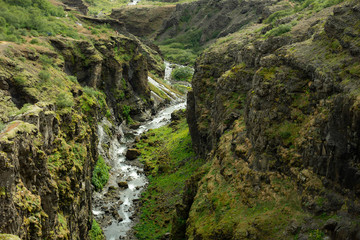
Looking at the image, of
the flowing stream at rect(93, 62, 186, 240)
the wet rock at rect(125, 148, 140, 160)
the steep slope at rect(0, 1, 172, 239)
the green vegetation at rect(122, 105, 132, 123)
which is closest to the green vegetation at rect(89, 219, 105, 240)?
the steep slope at rect(0, 1, 172, 239)

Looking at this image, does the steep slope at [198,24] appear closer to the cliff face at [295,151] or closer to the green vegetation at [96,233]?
A: the cliff face at [295,151]

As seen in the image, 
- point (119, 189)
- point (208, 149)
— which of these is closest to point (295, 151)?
point (208, 149)

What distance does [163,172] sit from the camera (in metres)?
Answer: 49.6

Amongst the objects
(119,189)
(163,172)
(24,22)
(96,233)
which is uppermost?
(24,22)

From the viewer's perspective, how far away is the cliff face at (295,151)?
1683 centimetres

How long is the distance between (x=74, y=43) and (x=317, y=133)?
2035 inches

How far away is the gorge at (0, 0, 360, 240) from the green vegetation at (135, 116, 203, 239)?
0.83ft

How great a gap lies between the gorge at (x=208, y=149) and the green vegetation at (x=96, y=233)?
0.56 feet

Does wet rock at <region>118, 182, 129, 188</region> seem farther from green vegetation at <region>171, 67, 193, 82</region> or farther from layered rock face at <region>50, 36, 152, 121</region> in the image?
green vegetation at <region>171, 67, 193, 82</region>

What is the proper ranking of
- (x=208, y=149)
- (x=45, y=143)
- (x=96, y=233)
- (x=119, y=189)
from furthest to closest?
(x=119, y=189)
(x=208, y=149)
(x=96, y=233)
(x=45, y=143)

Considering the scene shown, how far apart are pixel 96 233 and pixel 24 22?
140 feet

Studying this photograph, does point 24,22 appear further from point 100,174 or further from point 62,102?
point 62,102

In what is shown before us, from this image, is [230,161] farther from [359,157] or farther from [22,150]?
[22,150]

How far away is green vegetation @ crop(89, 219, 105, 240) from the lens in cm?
3278
